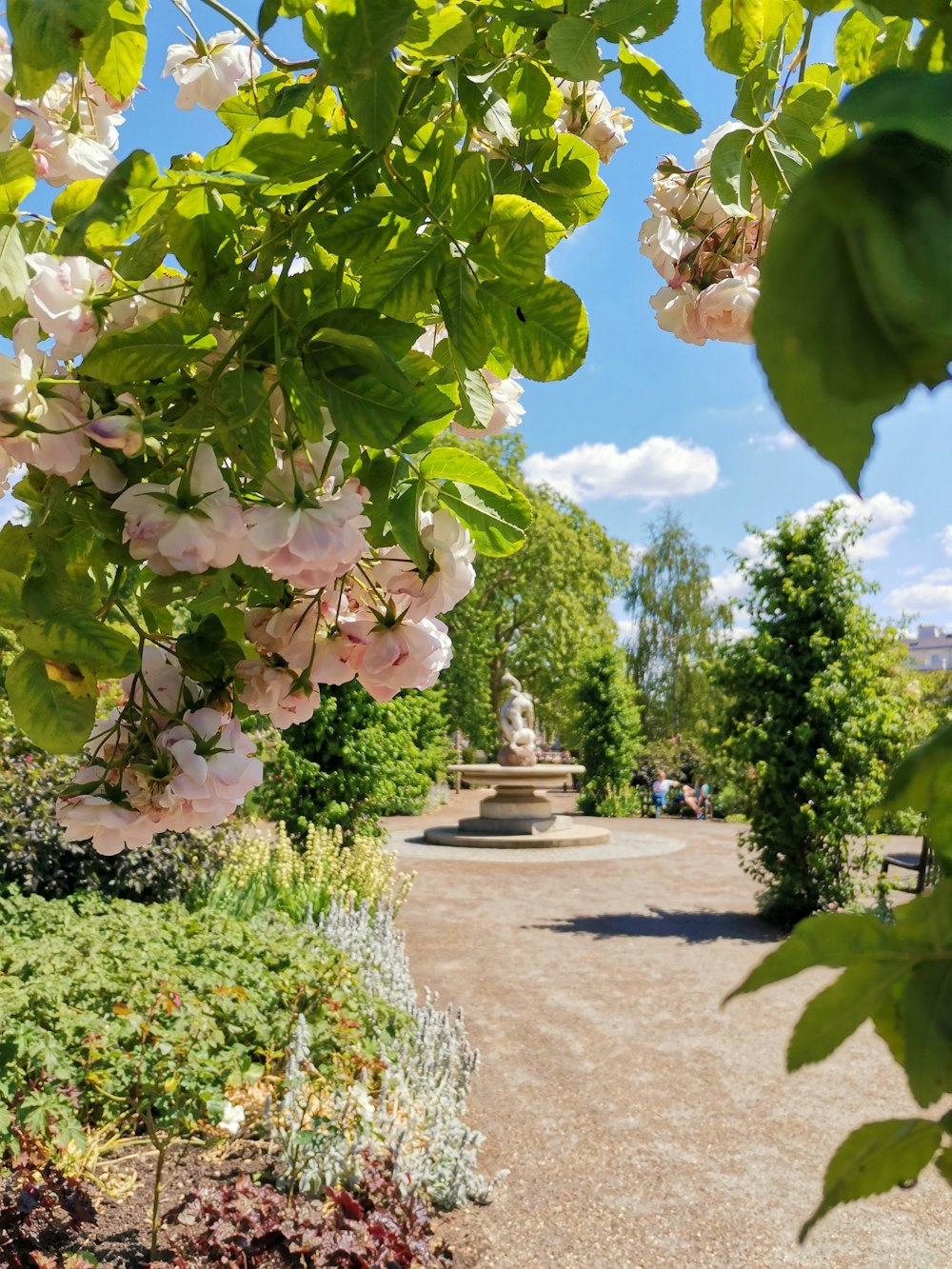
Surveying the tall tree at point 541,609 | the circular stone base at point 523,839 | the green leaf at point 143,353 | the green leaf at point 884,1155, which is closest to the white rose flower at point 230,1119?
the green leaf at point 143,353

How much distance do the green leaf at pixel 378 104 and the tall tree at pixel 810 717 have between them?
8.63 metres

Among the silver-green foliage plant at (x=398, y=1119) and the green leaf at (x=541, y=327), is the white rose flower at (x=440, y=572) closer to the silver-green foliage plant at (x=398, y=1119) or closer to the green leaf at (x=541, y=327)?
the green leaf at (x=541, y=327)

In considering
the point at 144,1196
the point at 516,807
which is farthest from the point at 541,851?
the point at 144,1196

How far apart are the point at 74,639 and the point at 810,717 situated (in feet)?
29.0

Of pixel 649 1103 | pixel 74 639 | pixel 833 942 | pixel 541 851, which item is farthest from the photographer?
pixel 541 851

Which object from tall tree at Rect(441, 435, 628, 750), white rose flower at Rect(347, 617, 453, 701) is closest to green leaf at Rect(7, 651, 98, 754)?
white rose flower at Rect(347, 617, 453, 701)

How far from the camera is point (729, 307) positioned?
152cm

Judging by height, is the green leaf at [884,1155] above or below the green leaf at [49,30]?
below

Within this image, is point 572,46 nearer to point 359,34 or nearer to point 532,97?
point 532,97

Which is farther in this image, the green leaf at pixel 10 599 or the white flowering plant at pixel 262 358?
the green leaf at pixel 10 599

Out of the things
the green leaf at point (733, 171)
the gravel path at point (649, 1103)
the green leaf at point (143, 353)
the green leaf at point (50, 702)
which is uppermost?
the green leaf at point (733, 171)

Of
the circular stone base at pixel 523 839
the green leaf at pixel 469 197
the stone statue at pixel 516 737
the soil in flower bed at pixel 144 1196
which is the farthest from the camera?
the stone statue at pixel 516 737

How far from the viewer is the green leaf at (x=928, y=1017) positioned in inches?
12.7

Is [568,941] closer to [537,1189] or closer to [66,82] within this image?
[537,1189]
